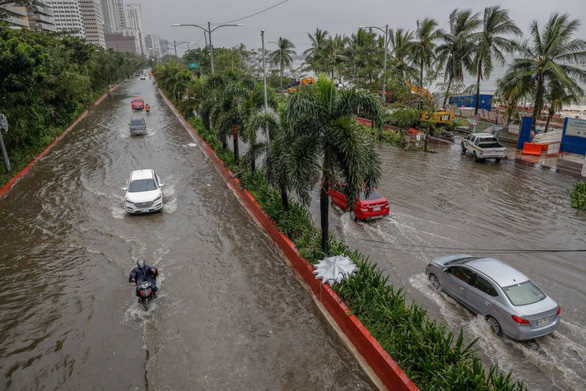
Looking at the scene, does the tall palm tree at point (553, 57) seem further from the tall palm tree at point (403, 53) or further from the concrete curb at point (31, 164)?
the concrete curb at point (31, 164)

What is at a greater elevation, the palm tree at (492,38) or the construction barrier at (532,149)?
the palm tree at (492,38)

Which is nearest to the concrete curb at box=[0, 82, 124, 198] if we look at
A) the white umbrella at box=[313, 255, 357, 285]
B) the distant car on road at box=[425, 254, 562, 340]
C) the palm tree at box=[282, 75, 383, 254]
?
the palm tree at box=[282, 75, 383, 254]

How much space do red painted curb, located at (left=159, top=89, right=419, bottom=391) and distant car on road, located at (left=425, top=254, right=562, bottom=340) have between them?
3.19m

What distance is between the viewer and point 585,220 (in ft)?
52.9

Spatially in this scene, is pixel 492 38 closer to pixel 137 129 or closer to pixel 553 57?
pixel 553 57

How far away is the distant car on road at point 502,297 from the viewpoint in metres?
8.67

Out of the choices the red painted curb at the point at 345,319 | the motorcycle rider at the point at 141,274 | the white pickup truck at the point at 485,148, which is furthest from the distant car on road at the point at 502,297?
the white pickup truck at the point at 485,148

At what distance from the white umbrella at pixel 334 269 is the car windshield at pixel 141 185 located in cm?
982

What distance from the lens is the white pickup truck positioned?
25.3 metres

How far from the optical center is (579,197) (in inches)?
694

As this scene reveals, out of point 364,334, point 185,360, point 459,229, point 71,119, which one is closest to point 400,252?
point 459,229

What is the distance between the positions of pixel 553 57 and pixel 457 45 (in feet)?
33.2

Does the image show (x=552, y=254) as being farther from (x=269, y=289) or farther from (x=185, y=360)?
(x=185, y=360)

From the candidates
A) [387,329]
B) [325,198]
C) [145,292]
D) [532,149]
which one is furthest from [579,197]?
[145,292]
